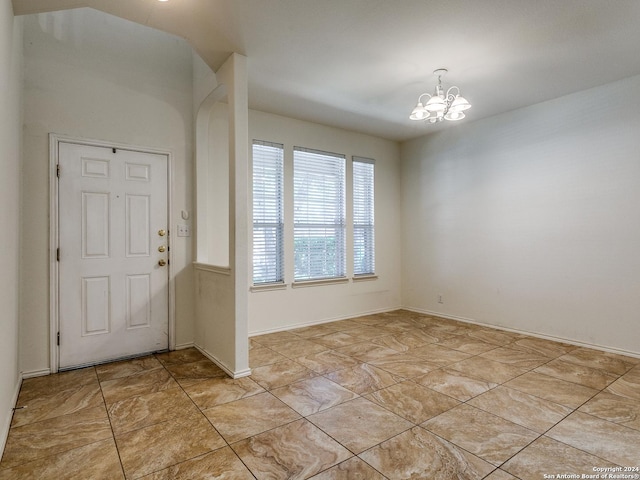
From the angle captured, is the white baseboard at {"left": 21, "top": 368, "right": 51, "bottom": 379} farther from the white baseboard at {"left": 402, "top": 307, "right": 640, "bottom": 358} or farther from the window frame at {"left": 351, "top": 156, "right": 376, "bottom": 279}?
the white baseboard at {"left": 402, "top": 307, "right": 640, "bottom": 358}

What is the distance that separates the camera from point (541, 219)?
3.98 m

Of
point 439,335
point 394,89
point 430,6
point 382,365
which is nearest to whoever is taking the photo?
point 430,6

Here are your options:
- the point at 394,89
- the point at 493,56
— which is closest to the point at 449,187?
the point at 394,89

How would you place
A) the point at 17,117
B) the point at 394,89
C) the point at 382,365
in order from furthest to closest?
the point at 394,89 < the point at 382,365 < the point at 17,117

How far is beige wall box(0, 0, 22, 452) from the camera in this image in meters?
2.00

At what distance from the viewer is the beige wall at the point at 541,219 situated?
11.3ft

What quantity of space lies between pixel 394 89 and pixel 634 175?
7.96ft

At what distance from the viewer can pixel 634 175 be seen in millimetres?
3355

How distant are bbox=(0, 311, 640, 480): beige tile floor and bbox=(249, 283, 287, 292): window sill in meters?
0.85

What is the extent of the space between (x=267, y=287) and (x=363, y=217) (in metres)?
1.85

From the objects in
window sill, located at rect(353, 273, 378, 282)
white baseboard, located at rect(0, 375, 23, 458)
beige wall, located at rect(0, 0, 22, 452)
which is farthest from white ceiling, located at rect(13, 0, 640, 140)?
white baseboard, located at rect(0, 375, 23, 458)

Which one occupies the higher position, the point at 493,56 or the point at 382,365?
the point at 493,56

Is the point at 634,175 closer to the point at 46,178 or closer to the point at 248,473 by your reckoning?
the point at 248,473

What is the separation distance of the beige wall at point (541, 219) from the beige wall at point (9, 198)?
4653 millimetres
